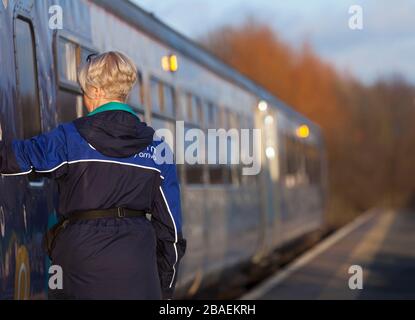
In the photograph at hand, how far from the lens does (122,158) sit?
3.66m

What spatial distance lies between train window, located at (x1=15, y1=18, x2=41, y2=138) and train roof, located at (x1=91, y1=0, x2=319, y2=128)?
1395mm

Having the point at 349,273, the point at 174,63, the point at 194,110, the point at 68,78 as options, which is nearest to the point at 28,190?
the point at 68,78

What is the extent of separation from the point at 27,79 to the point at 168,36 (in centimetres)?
412

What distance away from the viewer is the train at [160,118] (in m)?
4.68

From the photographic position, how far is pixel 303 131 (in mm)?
20547

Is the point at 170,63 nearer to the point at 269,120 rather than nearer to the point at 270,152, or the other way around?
the point at 269,120

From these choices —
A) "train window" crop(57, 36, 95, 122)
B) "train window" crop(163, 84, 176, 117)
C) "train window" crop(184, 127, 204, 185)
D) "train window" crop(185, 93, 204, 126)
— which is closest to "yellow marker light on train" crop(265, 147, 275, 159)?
"train window" crop(185, 93, 204, 126)

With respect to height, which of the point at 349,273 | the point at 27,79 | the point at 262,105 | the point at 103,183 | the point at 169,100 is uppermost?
the point at 262,105

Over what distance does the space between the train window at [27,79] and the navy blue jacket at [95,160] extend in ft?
4.03

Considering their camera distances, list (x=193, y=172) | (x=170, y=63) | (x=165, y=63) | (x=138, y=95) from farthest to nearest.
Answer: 1. (x=193, y=172)
2. (x=170, y=63)
3. (x=165, y=63)
4. (x=138, y=95)

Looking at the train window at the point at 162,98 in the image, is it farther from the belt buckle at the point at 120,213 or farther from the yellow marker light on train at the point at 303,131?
the yellow marker light on train at the point at 303,131

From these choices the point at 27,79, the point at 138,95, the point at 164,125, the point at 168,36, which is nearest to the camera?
the point at 27,79

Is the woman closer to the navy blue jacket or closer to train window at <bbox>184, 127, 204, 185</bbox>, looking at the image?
the navy blue jacket

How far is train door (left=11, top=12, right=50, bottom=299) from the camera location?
4.64m
